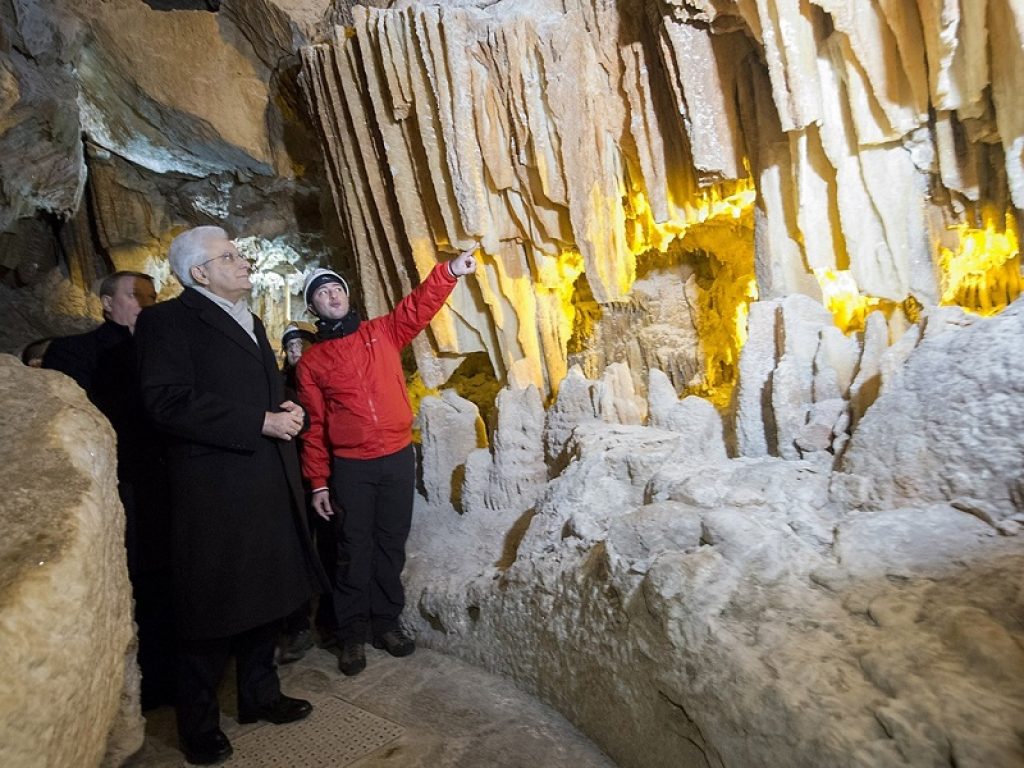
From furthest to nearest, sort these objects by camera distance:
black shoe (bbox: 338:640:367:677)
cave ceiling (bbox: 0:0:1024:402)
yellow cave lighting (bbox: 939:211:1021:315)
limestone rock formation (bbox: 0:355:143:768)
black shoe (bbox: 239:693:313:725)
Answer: yellow cave lighting (bbox: 939:211:1021:315) → cave ceiling (bbox: 0:0:1024:402) → black shoe (bbox: 338:640:367:677) → black shoe (bbox: 239:693:313:725) → limestone rock formation (bbox: 0:355:143:768)

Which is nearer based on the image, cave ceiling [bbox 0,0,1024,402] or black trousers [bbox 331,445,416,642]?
black trousers [bbox 331,445,416,642]

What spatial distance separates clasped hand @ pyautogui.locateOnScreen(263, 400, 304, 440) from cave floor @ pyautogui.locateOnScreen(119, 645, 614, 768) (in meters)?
1.14

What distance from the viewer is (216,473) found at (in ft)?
7.44

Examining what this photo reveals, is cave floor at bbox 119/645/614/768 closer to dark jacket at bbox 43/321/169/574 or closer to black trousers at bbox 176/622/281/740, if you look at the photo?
black trousers at bbox 176/622/281/740

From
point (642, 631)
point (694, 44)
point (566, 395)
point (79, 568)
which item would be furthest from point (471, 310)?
point (79, 568)

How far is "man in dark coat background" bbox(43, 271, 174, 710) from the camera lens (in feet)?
8.69

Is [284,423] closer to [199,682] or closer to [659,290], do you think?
[199,682]

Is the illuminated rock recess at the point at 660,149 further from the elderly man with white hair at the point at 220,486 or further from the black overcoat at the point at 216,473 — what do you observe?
the black overcoat at the point at 216,473

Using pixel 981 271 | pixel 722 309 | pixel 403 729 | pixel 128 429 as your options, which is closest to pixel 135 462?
pixel 128 429

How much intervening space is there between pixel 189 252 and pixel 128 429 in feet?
2.92

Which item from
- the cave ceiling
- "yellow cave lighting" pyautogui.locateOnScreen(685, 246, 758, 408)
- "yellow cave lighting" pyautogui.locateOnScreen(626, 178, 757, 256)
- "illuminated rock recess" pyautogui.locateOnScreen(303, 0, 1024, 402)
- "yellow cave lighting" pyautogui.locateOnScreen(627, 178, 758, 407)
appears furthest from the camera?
"yellow cave lighting" pyautogui.locateOnScreen(685, 246, 758, 408)

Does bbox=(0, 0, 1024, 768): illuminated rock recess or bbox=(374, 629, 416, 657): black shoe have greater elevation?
bbox=(0, 0, 1024, 768): illuminated rock recess

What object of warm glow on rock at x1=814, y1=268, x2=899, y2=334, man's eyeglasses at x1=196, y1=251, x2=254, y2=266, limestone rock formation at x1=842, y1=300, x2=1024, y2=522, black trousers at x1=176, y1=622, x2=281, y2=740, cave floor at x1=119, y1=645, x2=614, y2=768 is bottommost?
cave floor at x1=119, y1=645, x2=614, y2=768

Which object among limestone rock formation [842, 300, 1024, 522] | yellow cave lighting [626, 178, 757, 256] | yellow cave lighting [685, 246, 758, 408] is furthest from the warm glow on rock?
yellow cave lighting [685, 246, 758, 408]
